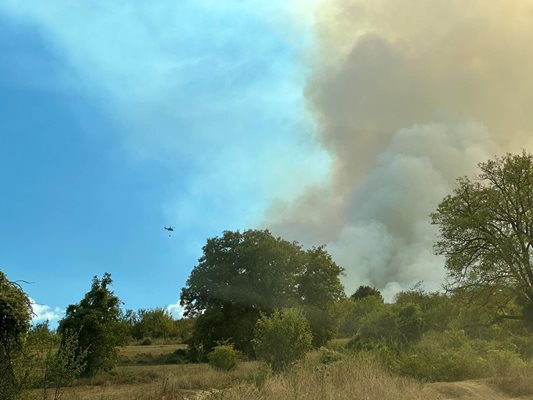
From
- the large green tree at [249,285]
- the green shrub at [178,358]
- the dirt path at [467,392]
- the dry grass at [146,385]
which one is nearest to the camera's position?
the dirt path at [467,392]

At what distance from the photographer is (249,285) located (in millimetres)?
50469

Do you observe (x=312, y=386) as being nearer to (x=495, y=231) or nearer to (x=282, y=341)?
(x=282, y=341)

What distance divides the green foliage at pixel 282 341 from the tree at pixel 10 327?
1264cm

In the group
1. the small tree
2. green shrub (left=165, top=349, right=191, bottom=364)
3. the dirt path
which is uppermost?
the small tree

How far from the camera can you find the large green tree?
49.8 m

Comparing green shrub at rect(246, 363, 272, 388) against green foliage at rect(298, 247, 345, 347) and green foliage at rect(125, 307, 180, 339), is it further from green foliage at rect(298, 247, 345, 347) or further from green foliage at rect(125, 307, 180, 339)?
green foliage at rect(125, 307, 180, 339)

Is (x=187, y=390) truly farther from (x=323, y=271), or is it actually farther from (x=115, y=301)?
(x=323, y=271)

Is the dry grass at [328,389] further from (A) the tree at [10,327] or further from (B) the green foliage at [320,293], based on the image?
(B) the green foliage at [320,293]

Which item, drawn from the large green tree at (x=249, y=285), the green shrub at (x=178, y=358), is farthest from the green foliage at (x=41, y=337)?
the large green tree at (x=249, y=285)

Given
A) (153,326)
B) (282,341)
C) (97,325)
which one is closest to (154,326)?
(153,326)

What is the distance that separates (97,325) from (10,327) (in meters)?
24.1

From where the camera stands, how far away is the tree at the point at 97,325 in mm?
33000

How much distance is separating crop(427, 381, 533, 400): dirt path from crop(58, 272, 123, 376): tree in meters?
22.2

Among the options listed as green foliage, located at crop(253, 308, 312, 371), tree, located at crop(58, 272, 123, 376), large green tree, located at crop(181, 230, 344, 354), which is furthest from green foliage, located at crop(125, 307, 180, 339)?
green foliage, located at crop(253, 308, 312, 371)
